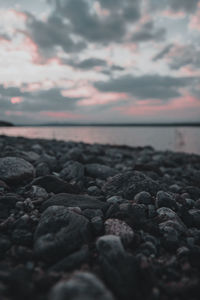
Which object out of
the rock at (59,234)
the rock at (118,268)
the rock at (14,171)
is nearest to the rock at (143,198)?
the rock at (59,234)

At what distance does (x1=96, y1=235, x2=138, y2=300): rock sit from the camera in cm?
119

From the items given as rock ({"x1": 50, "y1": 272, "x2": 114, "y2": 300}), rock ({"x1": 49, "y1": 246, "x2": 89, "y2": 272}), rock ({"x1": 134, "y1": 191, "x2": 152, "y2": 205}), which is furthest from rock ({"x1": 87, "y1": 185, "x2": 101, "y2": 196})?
rock ({"x1": 50, "y1": 272, "x2": 114, "y2": 300})

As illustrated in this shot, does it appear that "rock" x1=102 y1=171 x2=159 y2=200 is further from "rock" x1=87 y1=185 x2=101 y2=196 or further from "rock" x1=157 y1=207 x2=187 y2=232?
"rock" x1=157 y1=207 x2=187 y2=232

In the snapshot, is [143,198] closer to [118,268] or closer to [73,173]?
[118,268]

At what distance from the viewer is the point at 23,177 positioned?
10.1 ft

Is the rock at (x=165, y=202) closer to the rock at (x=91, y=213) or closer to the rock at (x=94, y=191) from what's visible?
the rock at (x=91, y=213)

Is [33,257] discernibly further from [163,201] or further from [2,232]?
[163,201]

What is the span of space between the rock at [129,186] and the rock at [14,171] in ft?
4.31

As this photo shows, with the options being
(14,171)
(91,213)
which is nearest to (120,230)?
(91,213)

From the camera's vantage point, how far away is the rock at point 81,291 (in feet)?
3.30

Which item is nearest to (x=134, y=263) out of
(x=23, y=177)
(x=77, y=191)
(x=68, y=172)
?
(x=77, y=191)

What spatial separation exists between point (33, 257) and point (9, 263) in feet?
0.58

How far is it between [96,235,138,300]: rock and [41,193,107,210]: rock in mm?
762

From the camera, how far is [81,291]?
1026 mm
